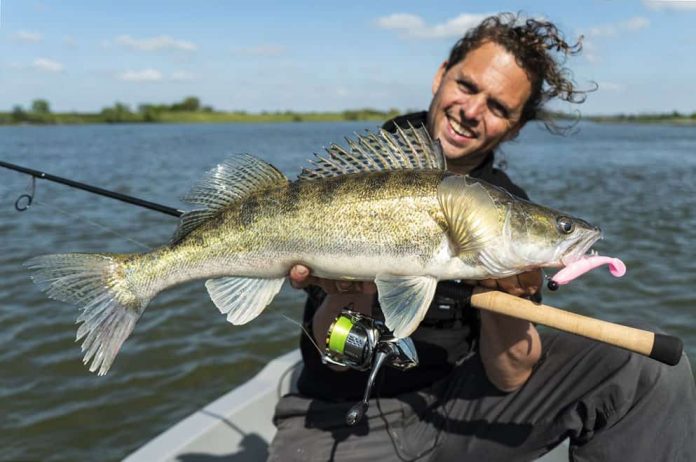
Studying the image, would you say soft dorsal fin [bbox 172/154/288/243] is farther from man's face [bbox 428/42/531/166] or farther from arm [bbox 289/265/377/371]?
man's face [bbox 428/42/531/166]

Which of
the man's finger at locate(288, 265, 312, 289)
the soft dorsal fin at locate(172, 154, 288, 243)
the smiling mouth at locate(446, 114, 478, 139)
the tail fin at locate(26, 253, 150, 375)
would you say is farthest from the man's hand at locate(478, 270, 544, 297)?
the tail fin at locate(26, 253, 150, 375)

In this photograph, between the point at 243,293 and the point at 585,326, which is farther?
the point at 243,293

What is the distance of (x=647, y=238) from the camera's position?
11.6 m

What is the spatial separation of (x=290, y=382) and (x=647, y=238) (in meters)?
9.48

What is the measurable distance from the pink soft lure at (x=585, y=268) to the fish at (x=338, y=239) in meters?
0.13

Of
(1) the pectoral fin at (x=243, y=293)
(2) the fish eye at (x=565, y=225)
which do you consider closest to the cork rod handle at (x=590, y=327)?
(2) the fish eye at (x=565, y=225)

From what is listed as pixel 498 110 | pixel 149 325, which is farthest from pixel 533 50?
pixel 149 325

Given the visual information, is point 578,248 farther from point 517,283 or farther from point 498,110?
point 498,110

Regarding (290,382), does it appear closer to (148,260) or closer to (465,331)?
(465,331)

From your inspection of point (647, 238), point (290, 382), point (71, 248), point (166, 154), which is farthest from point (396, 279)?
point (166, 154)

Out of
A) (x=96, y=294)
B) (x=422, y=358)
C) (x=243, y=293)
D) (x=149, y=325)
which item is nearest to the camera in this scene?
(x=96, y=294)

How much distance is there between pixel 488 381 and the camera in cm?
349

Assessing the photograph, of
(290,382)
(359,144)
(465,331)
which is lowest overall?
(290,382)

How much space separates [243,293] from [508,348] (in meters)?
1.44
